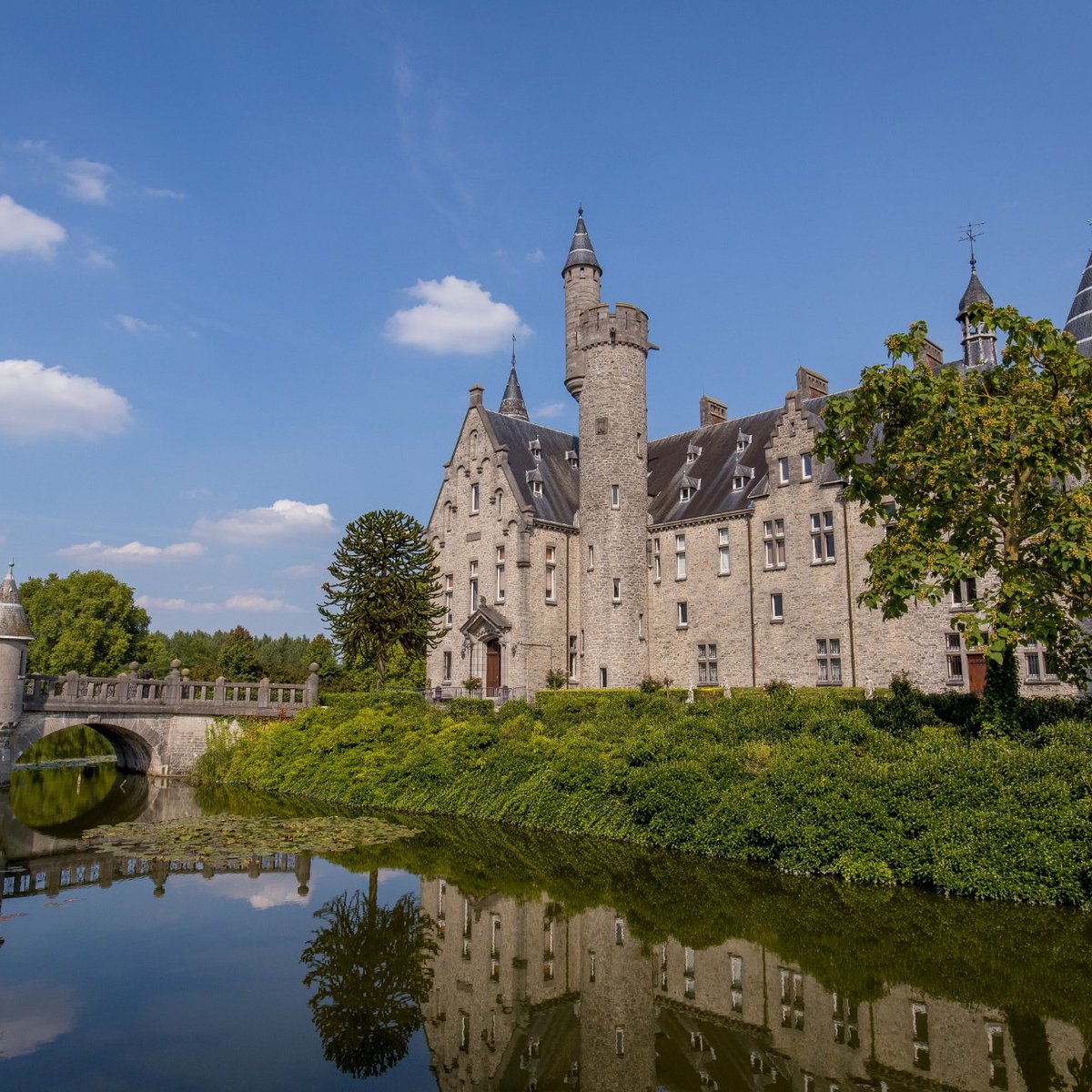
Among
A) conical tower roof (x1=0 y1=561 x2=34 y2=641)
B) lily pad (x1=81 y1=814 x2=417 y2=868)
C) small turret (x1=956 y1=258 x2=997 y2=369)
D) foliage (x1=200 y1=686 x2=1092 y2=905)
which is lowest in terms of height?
Answer: lily pad (x1=81 y1=814 x2=417 y2=868)

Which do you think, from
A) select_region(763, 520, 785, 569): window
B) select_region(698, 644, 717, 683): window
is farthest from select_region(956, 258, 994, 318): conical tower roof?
select_region(698, 644, 717, 683): window

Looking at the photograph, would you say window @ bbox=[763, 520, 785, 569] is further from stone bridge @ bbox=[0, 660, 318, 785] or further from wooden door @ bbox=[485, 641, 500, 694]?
stone bridge @ bbox=[0, 660, 318, 785]

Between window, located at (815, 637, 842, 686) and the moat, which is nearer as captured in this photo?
the moat

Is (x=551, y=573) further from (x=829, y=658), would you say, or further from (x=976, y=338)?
(x=976, y=338)

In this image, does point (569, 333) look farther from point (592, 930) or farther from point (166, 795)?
point (592, 930)

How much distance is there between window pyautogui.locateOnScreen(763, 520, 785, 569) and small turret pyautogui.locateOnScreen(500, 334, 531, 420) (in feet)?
78.2

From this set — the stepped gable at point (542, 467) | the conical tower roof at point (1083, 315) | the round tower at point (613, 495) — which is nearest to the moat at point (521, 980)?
the round tower at point (613, 495)

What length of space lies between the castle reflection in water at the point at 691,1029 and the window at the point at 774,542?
85.7 feet

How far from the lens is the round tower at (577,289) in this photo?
46.7m

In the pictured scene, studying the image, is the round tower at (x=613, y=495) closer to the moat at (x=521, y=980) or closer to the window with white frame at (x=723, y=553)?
the window with white frame at (x=723, y=553)

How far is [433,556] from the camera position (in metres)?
40.4

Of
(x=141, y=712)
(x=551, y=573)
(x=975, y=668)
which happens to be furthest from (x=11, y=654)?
(x=975, y=668)

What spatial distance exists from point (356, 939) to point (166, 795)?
58.2 ft

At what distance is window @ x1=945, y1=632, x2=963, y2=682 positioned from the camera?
32.2 meters
